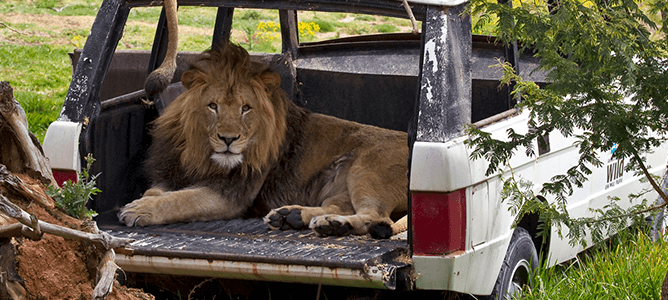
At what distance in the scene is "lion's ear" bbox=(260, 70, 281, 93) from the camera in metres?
4.49

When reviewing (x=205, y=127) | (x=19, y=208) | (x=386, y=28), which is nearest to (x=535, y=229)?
(x=205, y=127)

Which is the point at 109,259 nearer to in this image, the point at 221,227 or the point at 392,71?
the point at 221,227

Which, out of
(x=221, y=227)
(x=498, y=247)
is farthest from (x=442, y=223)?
(x=221, y=227)

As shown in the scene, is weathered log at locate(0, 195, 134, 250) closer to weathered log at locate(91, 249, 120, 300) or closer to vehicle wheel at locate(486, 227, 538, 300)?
weathered log at locate(91, 249, 120, 300)

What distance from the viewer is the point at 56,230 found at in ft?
6.36

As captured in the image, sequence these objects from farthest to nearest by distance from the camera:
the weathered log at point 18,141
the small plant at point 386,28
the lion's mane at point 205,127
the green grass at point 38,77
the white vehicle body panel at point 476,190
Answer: the small plant at point 386,28 < the green grass at point 38,77 < the lion's mane at point 205,127 < the white vehicle body panel at point 476,190 < the weathered log at point 18,141

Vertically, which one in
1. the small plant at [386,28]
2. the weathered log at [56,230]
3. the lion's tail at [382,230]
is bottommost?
the lion's tail at [382,230]

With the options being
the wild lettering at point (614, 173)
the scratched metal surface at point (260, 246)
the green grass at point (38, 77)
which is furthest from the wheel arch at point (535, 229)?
the green grass at point (38, 77)

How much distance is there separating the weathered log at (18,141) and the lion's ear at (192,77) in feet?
6.76

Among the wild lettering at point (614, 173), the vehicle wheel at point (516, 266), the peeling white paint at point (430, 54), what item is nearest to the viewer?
the peeling white paint at point (430, 54)

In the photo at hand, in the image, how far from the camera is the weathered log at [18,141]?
2.19m

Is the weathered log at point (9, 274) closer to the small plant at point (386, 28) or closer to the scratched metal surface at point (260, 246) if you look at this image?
the scratched metal surface at point (260, 246)

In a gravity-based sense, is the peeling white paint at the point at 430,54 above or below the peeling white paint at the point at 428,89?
above

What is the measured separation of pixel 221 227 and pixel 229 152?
0.41 m
